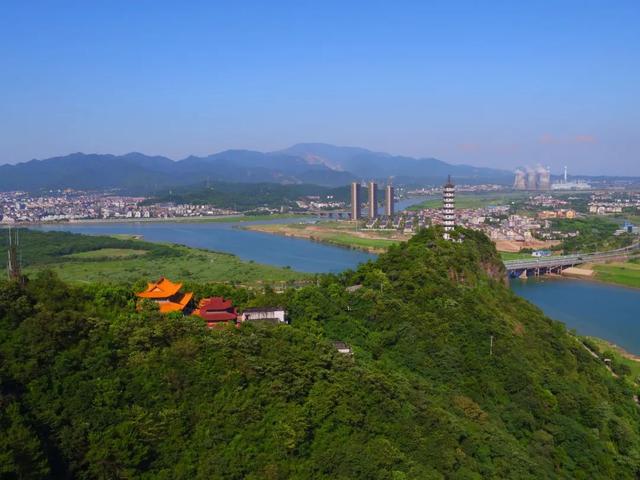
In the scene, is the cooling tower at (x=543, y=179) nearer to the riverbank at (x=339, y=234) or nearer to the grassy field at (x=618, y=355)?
the riverbank at (x=339, y=234)

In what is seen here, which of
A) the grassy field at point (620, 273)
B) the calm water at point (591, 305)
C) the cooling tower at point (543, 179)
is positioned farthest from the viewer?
the cooling tower at point (543, 179)

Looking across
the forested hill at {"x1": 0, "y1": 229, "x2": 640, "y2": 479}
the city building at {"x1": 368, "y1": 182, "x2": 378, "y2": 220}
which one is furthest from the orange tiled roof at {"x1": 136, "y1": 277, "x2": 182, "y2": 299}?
the city building at {"x1": 368, "y1": 182, "x2": 378, "y2": 220}

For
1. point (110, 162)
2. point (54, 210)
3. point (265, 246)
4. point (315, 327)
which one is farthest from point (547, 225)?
point (110, 162)

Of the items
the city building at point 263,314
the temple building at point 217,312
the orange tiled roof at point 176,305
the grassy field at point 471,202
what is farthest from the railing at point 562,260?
the grassy field at point 471,202

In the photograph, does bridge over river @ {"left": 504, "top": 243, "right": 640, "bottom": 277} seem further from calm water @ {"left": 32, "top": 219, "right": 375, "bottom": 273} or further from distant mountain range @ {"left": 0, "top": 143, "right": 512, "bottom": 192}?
distant mountain range @ {"left": 0, "top": 143, "right": 512, "bottom": 192}

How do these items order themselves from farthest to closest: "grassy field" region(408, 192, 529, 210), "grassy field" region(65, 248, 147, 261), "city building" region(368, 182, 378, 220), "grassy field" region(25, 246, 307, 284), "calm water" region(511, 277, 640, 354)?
"grassy field" region(408, 192, 529, 210)
"city building" region(368, 182, 378, 220)
"grassy field" region(65, 248, 147, 261)
"grassy field" region(25, 246, 307, 284)
"calm water" region(511, 277, 640, 354)

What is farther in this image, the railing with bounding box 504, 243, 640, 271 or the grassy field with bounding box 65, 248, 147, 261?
the grassy field with bounding box 65, 248, 147, 261
